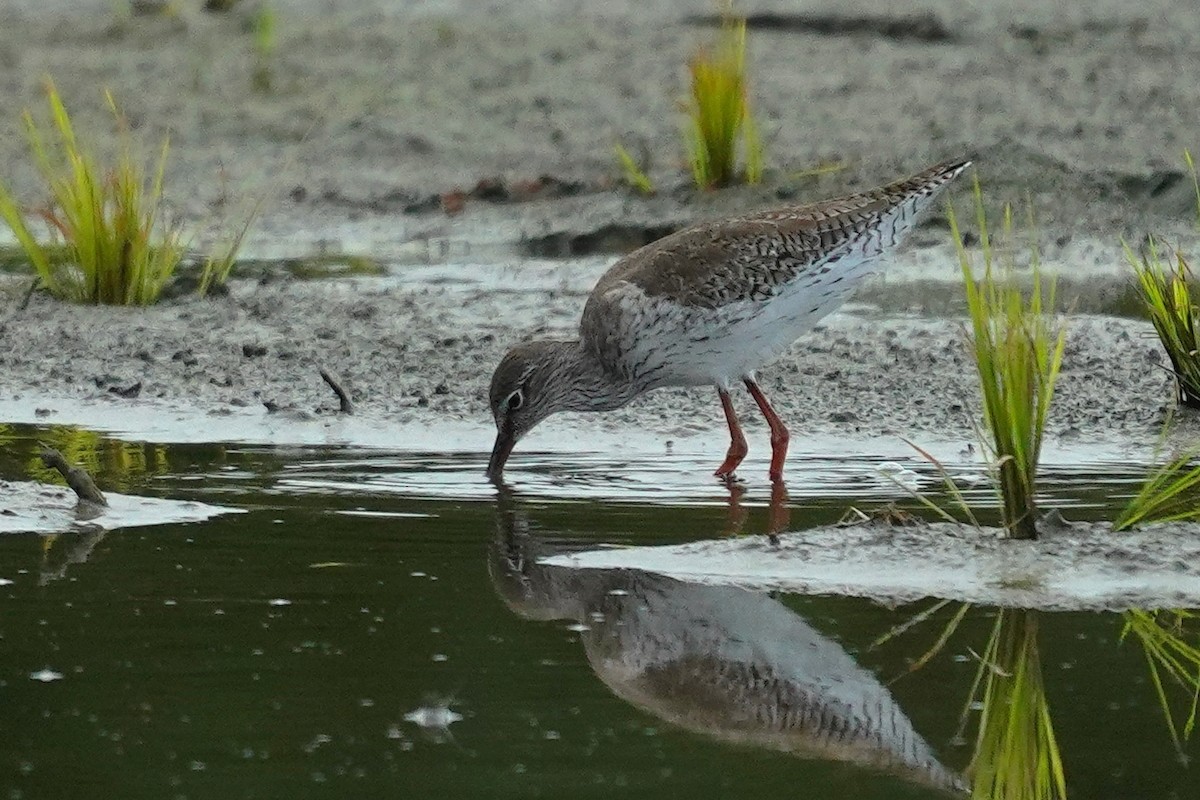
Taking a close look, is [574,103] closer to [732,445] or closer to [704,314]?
[704,314]

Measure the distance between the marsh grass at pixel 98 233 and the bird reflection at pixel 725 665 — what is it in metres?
4.44

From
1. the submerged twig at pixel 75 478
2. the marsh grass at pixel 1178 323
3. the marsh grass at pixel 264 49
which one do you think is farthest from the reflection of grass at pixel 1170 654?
the marsh grass at pixel 264 49

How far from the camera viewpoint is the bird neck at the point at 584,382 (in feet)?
27.5

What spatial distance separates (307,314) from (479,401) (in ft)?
6.32

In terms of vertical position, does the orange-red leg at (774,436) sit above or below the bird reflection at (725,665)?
above

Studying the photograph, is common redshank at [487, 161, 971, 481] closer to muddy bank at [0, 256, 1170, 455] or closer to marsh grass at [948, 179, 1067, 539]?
muddy bank at [0, 256, 1170, 455]

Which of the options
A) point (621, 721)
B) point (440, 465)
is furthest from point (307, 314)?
point (621, 721)

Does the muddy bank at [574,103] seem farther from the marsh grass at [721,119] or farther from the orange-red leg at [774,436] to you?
the orange-red leg at [774,436]

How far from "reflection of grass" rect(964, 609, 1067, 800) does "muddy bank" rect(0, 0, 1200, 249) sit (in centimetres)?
734

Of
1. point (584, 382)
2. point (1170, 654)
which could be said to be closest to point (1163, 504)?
point (1170, 654)

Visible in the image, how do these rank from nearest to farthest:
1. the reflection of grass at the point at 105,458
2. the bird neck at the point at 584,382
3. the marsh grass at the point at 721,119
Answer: the reflection of grass at the point at 105,458 → the bird neck at the point at 584,382 → the marsh grass at the point at 721,119

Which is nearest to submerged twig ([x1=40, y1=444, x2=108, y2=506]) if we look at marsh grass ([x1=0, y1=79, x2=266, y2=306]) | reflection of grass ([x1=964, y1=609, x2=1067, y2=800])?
reflection of grass ([x1=964, y1=609, x2=1067, y2=800])

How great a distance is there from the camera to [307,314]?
35.4 feet

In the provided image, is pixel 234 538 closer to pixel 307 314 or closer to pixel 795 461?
pixel 795 461
